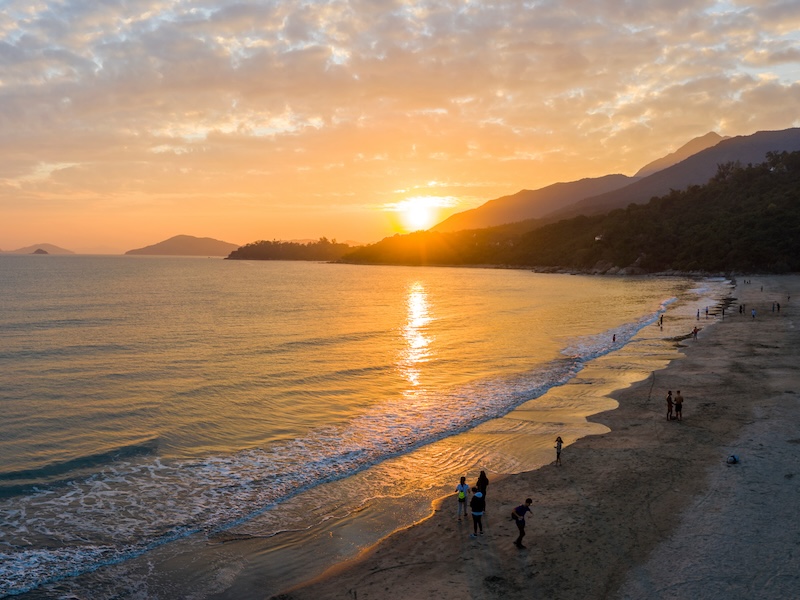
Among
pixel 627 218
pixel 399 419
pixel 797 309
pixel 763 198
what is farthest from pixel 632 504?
pixel 627 218

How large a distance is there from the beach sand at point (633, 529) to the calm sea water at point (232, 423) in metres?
2.43

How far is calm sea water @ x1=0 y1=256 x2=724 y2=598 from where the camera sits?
51.6 feet

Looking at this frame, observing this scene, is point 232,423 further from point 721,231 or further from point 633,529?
point 721,231

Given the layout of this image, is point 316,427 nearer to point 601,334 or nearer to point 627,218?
point 601,334

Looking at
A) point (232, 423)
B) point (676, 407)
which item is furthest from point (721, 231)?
point (232, 423)

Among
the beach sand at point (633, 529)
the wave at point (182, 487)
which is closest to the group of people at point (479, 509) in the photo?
the beach sand at point (633, 529)

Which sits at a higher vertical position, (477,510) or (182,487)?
(477,510)

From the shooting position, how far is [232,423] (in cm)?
2506

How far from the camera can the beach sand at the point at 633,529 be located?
1210cm

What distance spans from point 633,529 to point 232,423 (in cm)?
1759

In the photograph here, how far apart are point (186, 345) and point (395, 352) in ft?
58.0

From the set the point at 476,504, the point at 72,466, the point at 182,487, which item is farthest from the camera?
the point at 72,466

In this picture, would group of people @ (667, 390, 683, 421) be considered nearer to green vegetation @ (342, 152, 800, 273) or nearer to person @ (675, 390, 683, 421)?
person @ (675, 390, 683, 421)

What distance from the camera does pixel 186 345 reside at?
45.5 meters
